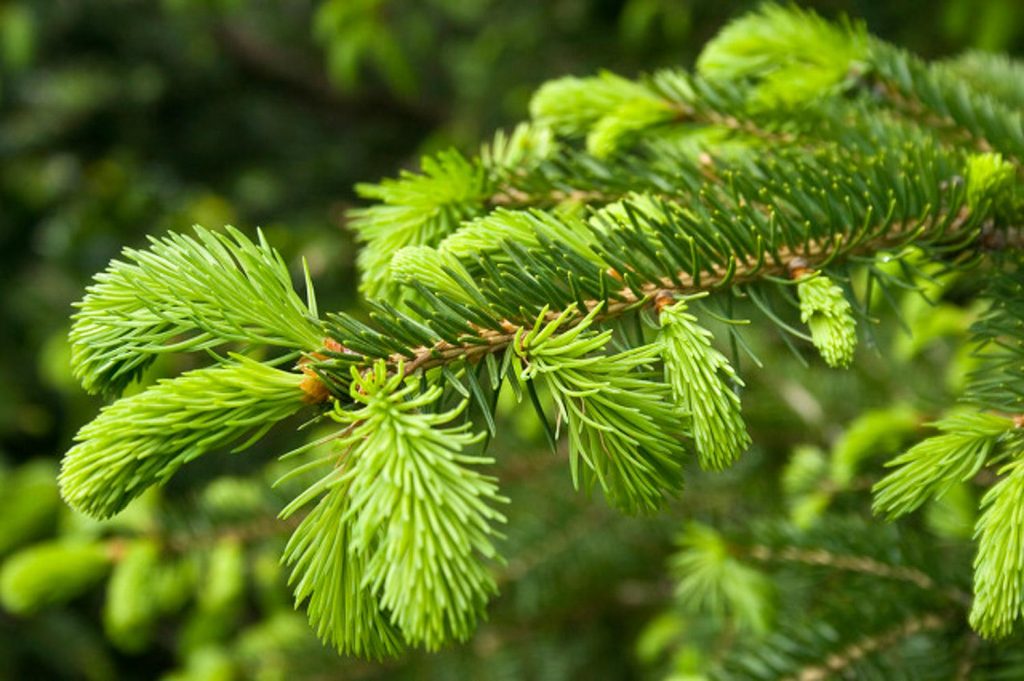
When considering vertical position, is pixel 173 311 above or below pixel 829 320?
above

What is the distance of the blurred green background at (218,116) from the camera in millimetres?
1883

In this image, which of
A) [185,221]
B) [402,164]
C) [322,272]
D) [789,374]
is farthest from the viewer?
[402,164]

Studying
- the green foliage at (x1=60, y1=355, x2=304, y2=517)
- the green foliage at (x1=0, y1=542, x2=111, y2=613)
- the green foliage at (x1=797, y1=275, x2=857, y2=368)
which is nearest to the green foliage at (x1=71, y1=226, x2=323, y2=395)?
A: the green foliage at (x1=60, y1=355, x2=304, y2=517)

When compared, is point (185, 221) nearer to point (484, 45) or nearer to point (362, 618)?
point (484, 45)

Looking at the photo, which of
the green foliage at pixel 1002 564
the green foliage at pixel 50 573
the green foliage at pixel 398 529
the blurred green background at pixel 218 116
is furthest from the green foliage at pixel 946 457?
the green foliage at pixel 50 573

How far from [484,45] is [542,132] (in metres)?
1.30

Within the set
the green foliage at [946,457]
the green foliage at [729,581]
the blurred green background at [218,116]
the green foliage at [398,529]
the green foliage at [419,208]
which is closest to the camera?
the green foliage at [398,529]

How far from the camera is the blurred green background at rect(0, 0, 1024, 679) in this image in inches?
74.1

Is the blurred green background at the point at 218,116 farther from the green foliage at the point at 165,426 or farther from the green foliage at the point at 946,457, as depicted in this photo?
the green foliage at the point at 165,426

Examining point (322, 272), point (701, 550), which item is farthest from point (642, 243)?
point (322, 272)

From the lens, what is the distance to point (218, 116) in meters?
2.67

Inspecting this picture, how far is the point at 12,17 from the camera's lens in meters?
2.04

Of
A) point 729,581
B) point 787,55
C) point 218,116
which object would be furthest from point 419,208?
point 218,116

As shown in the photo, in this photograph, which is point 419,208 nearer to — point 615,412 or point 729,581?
point 615,412
